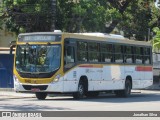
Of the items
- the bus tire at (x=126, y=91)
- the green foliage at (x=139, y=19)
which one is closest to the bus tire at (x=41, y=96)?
the bus tire at (x=126, y=91)

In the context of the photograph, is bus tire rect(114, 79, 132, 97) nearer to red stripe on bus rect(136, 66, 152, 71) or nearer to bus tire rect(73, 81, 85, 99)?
red stripe on bus rect(136, 66, 152, 71)

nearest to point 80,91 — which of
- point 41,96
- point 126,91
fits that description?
point 41,96

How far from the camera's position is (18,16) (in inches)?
1476

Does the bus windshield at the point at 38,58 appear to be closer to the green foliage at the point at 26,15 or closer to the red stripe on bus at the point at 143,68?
the red stripe on bus at the point at 143,68

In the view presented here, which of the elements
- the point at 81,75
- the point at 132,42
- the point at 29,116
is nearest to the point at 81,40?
the point at 81,75

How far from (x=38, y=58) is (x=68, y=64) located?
4.68ft

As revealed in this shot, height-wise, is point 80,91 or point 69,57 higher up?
point 69,57

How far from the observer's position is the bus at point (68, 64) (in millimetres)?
25859

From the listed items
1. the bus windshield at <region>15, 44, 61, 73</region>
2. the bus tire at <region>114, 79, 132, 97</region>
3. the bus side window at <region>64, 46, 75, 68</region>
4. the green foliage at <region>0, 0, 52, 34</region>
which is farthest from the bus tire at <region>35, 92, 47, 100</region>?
the green foliage at <region>0, 0, 52, 34</region>

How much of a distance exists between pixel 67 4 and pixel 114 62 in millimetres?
8683

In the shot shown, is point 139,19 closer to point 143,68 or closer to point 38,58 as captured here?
point 143,68

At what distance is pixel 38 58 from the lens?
2609 centimetres

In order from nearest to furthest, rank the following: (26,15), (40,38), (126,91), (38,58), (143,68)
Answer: (38,58)
(40,38)
(126,91)
(143,68)
(26,15)

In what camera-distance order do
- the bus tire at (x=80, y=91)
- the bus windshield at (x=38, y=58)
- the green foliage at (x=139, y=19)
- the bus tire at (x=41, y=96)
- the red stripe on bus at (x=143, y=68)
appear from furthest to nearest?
the green foliage at (x=139, y=19) → the red stripe on bus at (x=143, y=68) → the bus tire at (x=41, y=96) → the bus tire at (x=80, y=91) → the bus windshield at (x=38, y=58)
